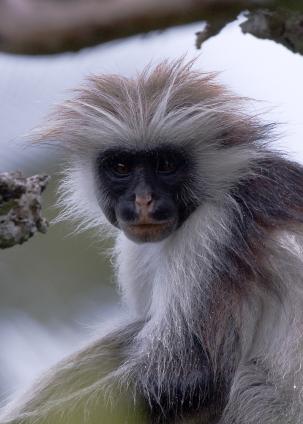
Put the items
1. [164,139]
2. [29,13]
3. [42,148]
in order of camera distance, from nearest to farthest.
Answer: [29,13] < [164,139] < [42,148]

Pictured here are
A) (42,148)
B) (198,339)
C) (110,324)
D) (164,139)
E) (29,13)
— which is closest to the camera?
(29,13)

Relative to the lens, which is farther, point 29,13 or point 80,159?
point 80,159

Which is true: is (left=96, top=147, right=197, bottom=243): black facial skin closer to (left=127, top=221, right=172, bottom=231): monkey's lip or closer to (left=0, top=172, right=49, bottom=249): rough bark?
(left=127, top=221, right=172, bottom=231): monkey's lip

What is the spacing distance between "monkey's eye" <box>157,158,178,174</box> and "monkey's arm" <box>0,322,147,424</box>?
0.90 metres

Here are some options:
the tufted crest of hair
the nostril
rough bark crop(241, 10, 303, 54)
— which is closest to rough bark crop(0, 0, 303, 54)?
rough bark crop(241, 10, 303, 54)

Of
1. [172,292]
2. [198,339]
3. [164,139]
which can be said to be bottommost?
[198,339]

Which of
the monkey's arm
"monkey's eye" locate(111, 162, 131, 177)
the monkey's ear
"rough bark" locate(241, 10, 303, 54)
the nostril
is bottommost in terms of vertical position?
the monkey's arm

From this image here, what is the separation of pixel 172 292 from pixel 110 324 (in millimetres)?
807

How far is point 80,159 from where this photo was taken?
402 centimetres

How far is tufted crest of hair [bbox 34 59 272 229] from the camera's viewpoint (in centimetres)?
364

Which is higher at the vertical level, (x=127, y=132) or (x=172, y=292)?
(x=127, y=132)

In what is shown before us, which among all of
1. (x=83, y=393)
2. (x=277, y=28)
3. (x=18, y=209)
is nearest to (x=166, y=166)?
(x=83, y=393)

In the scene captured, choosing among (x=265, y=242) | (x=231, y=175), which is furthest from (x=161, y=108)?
(x=265, y=242)

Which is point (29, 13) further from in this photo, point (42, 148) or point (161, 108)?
point (42, 148)
